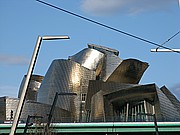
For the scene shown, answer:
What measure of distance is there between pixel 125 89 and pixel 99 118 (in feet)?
16.7

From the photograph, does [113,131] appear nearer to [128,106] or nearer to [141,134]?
[141,134]

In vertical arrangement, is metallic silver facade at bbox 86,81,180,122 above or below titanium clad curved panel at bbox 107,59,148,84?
below

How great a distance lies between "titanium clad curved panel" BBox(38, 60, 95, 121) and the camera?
2581 inches

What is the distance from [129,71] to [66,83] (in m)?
10.6

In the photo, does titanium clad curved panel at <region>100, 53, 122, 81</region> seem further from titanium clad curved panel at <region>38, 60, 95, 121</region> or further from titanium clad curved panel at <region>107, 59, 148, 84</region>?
titanium clad curved panel at <region>38, 60, 95, 121</region>

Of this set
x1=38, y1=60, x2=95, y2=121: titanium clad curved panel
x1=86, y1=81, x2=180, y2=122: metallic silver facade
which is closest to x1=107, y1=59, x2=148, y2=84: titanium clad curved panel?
x1=86, y1=81, x2=180, y2=122: metallic silver facade

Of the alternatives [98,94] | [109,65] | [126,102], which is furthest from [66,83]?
[126,102]

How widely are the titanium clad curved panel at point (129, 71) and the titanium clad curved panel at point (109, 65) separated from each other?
8.19 feet

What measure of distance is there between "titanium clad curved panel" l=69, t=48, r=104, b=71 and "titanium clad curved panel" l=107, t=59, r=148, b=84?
17.9 feet

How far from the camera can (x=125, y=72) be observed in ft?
202

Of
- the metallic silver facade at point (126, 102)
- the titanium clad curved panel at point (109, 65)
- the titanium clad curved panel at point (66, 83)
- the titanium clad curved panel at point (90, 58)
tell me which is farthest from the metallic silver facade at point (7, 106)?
the titanium clad curved panel at point (109, 65)

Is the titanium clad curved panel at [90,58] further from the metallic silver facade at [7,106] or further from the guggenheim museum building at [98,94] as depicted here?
the metallic silver facade at [7,106]

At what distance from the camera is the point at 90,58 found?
70.3 m

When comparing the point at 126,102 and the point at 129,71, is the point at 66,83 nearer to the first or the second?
the point at 129,71
